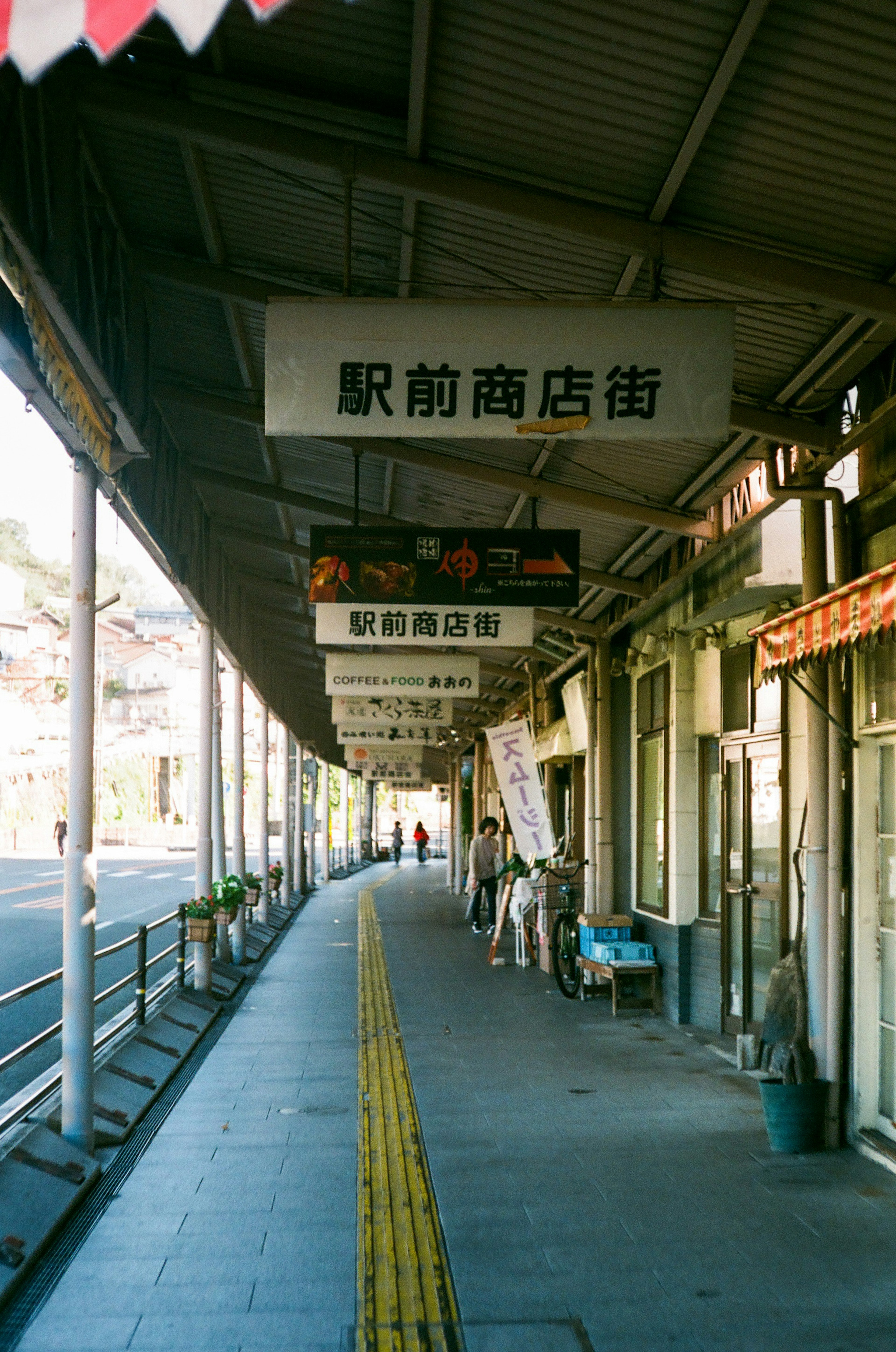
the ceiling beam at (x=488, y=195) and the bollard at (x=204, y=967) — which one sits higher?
the ceiling beam at (x=488, y=195)

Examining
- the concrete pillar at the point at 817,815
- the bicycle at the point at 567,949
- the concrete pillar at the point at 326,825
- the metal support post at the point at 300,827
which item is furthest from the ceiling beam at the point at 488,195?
the concrete pillar at the point at 326,825

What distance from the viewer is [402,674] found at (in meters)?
13.1

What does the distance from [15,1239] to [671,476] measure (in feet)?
19.2

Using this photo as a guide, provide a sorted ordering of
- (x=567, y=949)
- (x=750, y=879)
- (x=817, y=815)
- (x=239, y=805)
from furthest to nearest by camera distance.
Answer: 1. (x=239, y=805)
2. (x=567, y=949)
3. (x=750, y=879)
4. (x=817, y=815)

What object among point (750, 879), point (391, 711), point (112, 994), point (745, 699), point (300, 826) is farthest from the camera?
point (300, 826)

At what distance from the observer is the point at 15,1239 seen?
4.75 meters

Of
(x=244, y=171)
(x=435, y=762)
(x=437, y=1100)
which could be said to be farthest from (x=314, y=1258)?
(x=435, y=762)

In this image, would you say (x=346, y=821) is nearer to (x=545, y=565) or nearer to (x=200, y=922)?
(x=200, y=922)

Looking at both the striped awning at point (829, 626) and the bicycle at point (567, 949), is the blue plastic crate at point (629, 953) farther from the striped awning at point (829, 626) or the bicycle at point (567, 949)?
the striped awning at point (829, 626)

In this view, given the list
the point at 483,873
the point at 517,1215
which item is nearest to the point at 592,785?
the point at 483,873

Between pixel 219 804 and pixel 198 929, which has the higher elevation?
pixel 219 804

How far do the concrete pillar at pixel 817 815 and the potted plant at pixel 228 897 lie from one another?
6394mm

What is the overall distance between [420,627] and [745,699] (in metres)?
2.61

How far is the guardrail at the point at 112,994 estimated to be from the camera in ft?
18.4
